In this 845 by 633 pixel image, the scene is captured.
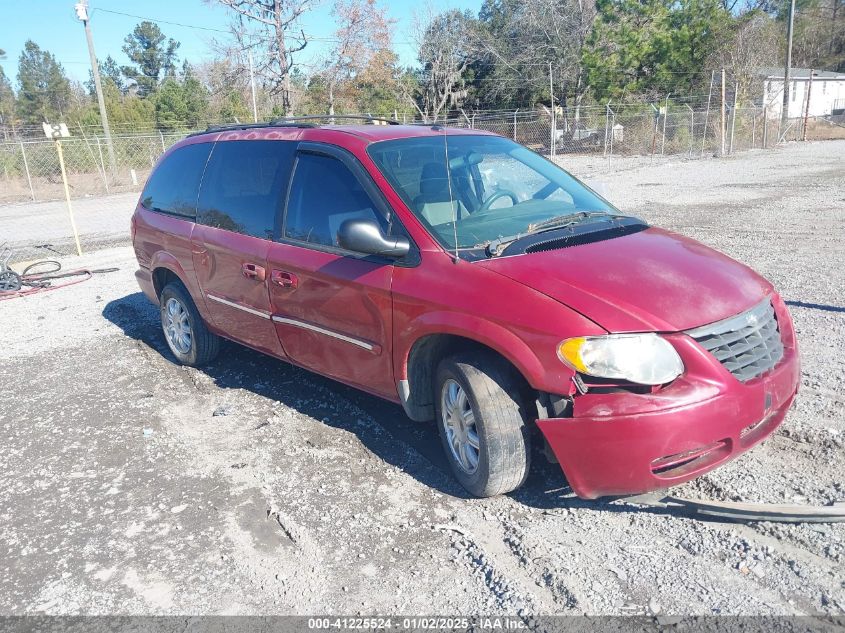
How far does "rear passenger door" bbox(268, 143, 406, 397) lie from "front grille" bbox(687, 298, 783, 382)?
5.38 feet

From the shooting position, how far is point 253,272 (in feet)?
15.2

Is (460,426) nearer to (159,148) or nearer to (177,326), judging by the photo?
(177,326)

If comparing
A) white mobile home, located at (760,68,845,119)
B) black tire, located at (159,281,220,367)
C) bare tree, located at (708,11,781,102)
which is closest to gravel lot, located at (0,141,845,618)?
black tire, located at (159,281,220,367)

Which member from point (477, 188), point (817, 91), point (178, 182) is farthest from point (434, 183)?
point (817, 91)

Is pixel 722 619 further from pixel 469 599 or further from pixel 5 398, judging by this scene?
pixel 5 398

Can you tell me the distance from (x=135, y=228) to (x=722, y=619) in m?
5.71

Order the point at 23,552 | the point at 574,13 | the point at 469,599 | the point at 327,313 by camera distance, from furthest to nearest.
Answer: the point at 574,13 → the point at 327,313 → the point at 23,552 → the point at 469,599

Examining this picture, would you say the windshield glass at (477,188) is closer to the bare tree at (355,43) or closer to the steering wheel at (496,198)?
the steering wheel at (496,198)

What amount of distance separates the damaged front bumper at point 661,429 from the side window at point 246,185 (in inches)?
99.6

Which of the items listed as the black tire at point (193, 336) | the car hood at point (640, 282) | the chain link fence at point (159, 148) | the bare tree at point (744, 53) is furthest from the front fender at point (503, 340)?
the bare tree at point (744, 53)

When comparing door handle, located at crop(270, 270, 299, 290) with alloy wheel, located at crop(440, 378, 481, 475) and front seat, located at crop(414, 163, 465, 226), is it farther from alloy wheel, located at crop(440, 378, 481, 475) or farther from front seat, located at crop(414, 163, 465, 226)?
alloy wheel, located at crop(440, 378, 481, 475)

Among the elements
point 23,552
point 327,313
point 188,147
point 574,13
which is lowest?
point 23,552

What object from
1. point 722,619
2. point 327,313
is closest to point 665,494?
point 722,619

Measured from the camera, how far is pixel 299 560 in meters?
3.18
